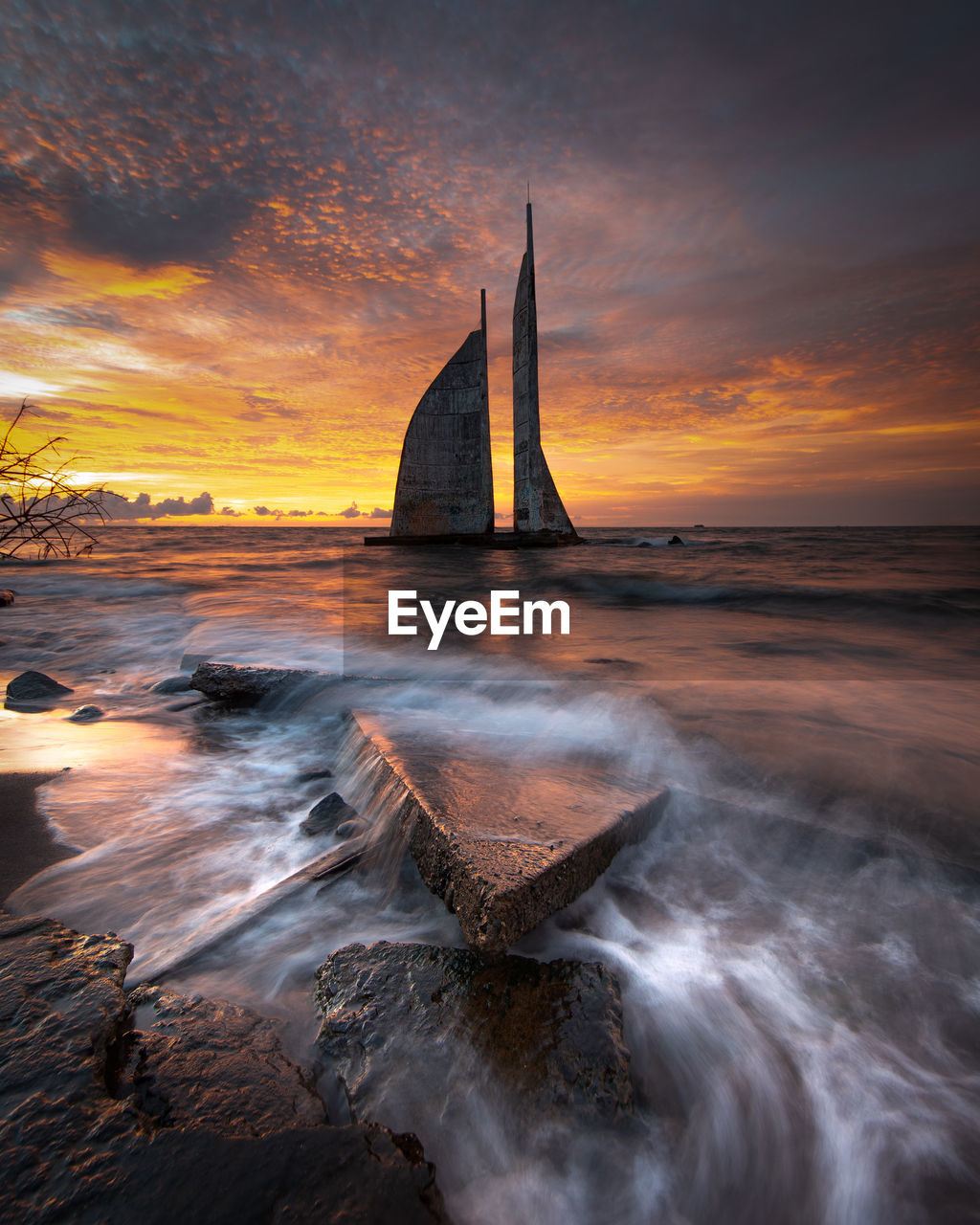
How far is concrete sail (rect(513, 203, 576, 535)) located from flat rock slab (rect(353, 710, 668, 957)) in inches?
683

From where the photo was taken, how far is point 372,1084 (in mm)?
1147

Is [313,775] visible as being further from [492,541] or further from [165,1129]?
[492,541]

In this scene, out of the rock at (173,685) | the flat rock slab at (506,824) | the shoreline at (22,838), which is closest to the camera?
the flat rock slab at (506,824)

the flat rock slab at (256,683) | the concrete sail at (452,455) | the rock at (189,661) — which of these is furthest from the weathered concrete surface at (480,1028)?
the concrete sail at (452,455)

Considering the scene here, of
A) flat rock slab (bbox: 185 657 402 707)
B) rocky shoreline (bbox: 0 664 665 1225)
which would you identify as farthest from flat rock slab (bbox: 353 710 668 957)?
flat rock slab (bbox: 185 657 402 707)

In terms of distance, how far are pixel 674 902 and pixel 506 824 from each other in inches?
24.9

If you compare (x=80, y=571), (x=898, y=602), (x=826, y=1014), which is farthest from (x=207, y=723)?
(x=80, y=571)

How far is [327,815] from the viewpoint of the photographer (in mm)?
2256

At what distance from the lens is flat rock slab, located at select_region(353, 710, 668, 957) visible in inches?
56.1

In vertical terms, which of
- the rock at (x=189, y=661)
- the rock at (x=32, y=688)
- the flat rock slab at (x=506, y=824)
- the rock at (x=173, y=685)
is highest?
the flat rock slab at (x=506, y=824)

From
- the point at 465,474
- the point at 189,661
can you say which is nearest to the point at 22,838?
the point at 189,661

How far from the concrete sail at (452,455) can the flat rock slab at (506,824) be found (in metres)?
20.2

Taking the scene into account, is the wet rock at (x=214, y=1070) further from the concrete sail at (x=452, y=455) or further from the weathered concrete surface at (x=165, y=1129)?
the concrete sail at (x=452, y=455)

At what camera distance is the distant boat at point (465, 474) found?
2008cm
